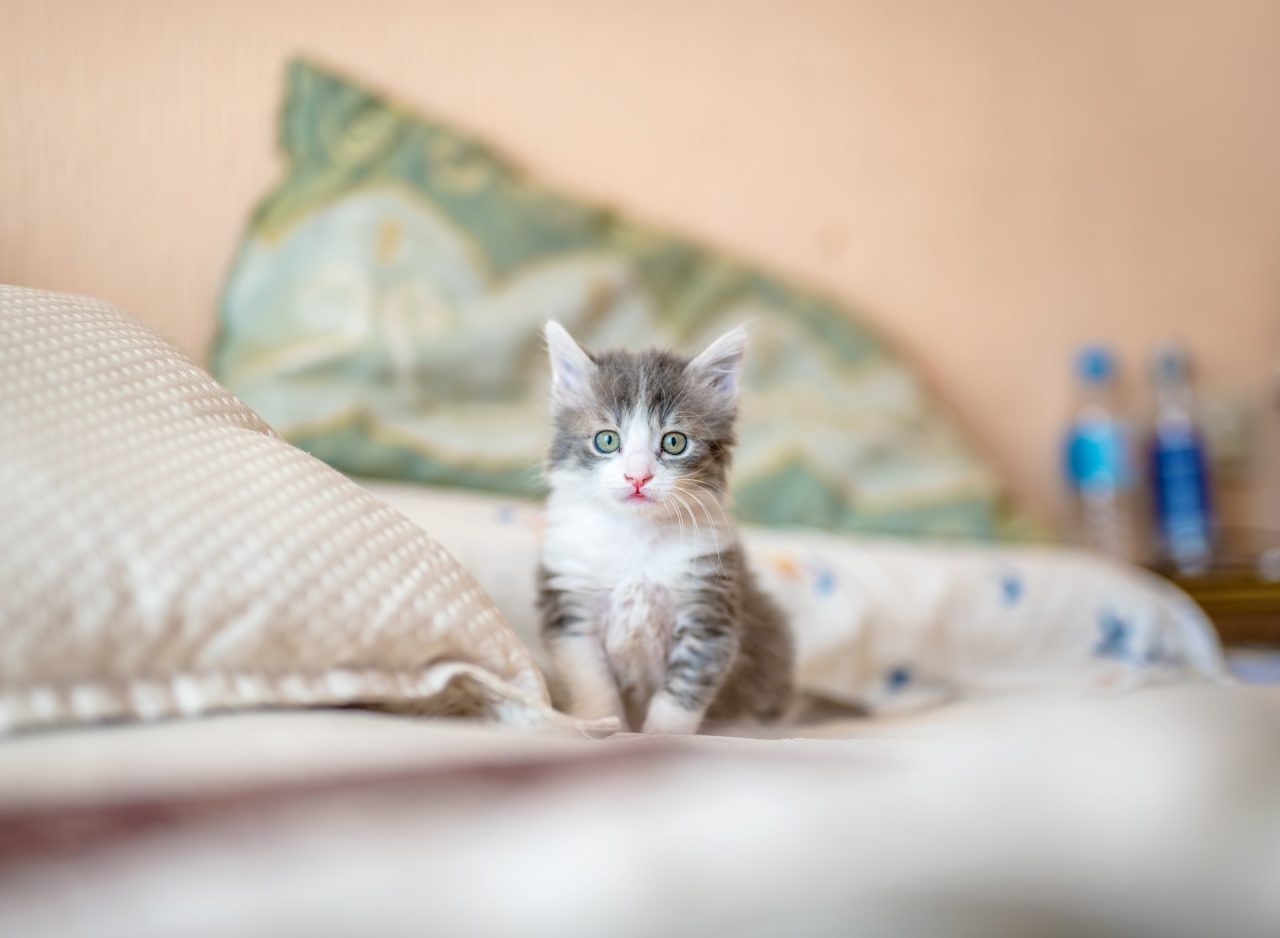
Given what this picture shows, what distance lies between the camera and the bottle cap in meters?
2.24

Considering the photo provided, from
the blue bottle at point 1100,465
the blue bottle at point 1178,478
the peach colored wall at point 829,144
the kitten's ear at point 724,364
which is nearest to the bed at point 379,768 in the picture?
the kitten's ear at point 724,364

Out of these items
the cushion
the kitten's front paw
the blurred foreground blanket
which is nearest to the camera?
the blurred foreground blanket

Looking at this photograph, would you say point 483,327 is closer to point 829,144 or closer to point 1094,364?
point 829,144

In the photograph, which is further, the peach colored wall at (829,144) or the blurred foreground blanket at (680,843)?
the peach colored wall at (829,144)

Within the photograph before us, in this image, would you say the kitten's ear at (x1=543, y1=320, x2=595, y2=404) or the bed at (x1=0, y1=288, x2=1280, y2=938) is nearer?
the bed at (x1=0, y1=288, x2=1280, y2=938)

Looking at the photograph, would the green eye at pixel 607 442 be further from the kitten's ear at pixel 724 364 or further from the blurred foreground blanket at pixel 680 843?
the blurred foreground blanket at pixel 680 843

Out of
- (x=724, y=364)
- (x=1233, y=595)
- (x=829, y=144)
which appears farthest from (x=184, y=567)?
(x=1233, y=595)

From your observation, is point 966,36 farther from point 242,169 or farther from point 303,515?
point 303,515

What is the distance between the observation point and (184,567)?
1.75 feet

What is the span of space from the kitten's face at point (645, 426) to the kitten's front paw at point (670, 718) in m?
0.21

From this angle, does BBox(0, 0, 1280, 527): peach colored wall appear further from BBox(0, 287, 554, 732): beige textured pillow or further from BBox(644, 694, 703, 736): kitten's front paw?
BBox(644, 694, 703, 736): kitten's front paw

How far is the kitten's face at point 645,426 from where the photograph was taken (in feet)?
3.26

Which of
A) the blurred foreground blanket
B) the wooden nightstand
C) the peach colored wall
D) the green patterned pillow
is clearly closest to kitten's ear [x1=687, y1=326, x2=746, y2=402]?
the green patterned pillow

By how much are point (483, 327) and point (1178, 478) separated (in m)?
1.81
